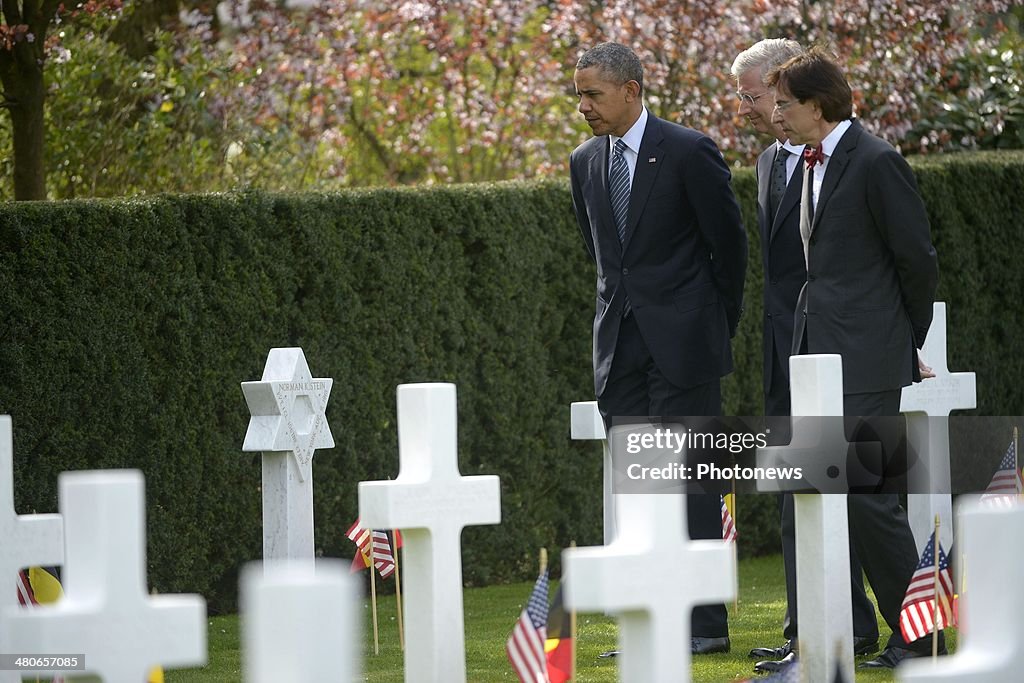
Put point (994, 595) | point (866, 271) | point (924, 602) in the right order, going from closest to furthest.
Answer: point (994, 595), point (924, 602), point (866, 271)

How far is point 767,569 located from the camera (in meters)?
9.16

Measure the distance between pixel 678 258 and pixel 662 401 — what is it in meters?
0.53

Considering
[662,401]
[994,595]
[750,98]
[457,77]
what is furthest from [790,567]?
[457,77]

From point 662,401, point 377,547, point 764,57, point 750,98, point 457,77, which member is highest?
point 457,77

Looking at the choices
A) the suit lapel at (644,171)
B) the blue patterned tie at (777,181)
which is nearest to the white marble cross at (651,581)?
the suit lapel at (644,171)

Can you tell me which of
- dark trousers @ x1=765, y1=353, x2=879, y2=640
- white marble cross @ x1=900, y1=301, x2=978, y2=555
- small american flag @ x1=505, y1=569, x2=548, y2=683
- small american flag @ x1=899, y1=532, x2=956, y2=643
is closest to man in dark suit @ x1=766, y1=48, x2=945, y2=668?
dark trousers @ x1=765, y1=353, x2=879, y2=640

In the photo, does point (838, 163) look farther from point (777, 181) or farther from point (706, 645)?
point (706, 645)

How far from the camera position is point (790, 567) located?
5.87 m

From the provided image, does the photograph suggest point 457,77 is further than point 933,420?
Yes

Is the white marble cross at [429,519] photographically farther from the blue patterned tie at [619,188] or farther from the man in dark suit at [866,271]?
the blue patterned tie at [619,188]

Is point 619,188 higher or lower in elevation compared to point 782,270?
higher

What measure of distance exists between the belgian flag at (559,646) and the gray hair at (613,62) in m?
2.13

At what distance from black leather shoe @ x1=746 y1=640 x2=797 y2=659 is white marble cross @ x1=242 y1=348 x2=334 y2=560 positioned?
5.53ft

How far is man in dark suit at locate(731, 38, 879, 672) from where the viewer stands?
5.86 metres
